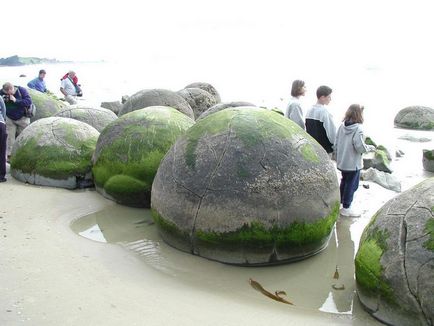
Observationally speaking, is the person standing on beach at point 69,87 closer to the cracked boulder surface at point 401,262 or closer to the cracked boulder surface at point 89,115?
the cracked boulder surface at point 89,115

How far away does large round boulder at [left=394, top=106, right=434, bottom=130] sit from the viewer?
18844 mm

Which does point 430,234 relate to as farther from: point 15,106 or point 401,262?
point 15,106

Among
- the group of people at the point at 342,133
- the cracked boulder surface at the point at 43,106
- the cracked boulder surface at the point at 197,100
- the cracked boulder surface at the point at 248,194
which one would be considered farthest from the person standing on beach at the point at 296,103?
the cracked boulder surface at the point at 197,100

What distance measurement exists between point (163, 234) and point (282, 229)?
1464 millimetres

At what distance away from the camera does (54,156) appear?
774 cm

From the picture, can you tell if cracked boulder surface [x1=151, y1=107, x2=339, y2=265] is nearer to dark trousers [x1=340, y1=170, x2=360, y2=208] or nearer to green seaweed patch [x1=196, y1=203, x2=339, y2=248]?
green seaweed patch [x1=196, y1=203, x2=339, y2=248]

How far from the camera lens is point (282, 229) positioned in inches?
200

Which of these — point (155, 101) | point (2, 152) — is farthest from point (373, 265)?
point (155, 101)

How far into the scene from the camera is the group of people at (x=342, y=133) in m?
6.56

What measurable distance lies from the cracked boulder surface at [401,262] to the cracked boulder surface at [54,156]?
495 centimetres

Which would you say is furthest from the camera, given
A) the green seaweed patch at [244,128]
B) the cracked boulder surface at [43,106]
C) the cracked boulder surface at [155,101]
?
the cracked boulder surface at [43,106]

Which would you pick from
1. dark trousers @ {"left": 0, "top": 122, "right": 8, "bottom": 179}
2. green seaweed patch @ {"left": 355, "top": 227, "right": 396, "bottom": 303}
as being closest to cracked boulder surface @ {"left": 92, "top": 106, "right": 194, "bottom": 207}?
dark trousers @ {"left": 0, "top": 122, "right": 8, "bottom": 179}

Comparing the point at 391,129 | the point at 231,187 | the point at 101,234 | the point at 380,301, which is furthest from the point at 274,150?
the point at 391,129

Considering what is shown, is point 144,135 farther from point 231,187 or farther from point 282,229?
point 282,229
